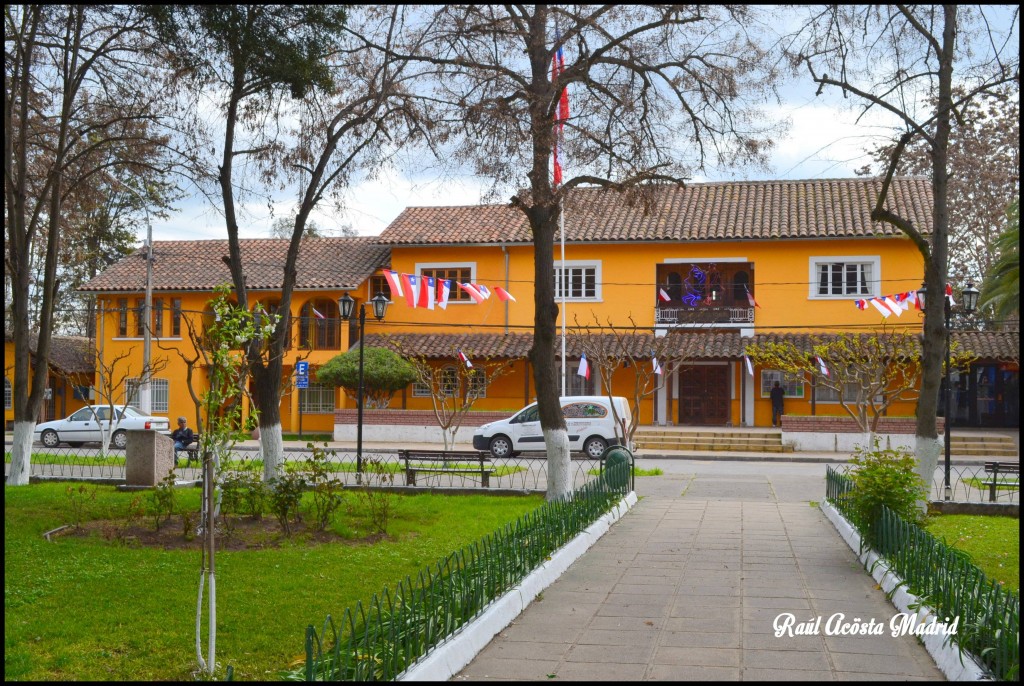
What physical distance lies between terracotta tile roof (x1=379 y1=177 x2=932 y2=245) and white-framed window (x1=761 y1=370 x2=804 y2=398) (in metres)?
4.57

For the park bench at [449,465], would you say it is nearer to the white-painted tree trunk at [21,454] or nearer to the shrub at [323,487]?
the shrub at [323,487]

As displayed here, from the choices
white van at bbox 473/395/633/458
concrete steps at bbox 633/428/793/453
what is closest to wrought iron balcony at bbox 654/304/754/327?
concrete steps at bbox 633/428/793/453

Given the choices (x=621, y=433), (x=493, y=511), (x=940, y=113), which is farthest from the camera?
(x=621, y=433)

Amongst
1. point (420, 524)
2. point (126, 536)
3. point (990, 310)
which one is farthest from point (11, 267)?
point (990, 310)

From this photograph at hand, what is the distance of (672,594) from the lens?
28.5ft

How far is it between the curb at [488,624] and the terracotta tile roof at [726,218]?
21.9 metres

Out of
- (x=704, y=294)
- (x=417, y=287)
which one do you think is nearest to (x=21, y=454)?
(x=417, y=287)

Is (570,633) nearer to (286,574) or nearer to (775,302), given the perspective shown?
(286,574)

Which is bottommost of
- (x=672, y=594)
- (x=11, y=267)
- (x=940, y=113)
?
(x=672, y=594)

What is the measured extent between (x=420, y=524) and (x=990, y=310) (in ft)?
88.2

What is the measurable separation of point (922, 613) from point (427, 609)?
11.7ft

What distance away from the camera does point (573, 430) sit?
84.1 ft

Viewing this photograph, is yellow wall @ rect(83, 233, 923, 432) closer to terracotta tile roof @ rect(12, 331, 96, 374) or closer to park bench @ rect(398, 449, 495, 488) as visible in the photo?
terracotta tile roof @ rect(12, 331, 96, 374)

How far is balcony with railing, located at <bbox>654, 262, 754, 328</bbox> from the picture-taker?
109 feet
